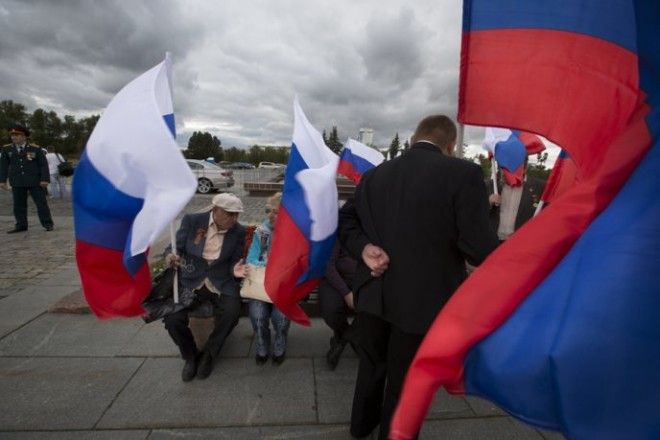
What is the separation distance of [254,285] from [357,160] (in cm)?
279

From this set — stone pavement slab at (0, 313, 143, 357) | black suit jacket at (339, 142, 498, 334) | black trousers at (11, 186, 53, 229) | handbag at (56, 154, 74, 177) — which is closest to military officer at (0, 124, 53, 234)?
black trousers at (11, 186, 53, 229)

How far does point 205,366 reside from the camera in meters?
2.96

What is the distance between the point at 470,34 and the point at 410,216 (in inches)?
30.8

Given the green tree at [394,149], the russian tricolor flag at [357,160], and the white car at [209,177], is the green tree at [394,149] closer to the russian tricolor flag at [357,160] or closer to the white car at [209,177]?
the white car at [209,177]

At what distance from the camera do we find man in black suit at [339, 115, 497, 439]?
1.71m

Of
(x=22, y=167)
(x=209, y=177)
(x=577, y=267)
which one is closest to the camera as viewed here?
(x=577, y=267)

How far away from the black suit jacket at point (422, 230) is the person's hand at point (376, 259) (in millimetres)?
30

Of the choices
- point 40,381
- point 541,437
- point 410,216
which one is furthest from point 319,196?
point 40,381

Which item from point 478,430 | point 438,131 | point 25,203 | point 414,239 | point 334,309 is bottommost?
point 478,430

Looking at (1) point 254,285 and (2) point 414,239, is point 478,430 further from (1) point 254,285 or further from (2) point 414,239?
(1) point 254,285

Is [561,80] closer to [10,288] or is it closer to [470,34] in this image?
[470,34]

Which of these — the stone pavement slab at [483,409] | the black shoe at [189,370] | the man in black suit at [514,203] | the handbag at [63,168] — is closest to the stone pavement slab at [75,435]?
the black shoe at [189,370]

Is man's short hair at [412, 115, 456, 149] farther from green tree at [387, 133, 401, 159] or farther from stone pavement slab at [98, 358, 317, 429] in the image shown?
green tree at [387, 133, 401, 159]

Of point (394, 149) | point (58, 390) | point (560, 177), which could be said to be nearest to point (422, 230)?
point (560, 177)
